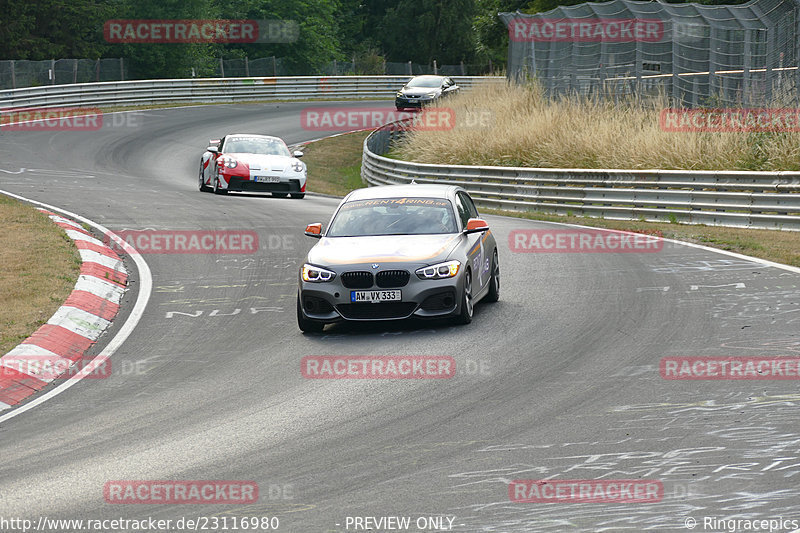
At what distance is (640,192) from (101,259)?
10.8 meters

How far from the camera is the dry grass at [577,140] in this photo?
72.1 feet

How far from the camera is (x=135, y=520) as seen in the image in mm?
5832

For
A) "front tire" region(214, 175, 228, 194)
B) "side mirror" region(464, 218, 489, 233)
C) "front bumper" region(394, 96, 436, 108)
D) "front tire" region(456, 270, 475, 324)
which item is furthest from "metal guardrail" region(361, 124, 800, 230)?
"front bumper" region(394, 96, 436, 108)

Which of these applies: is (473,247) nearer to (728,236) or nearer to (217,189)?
(728,236)

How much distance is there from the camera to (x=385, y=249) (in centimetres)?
1100

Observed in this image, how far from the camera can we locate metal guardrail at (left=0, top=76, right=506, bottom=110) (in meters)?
43.7

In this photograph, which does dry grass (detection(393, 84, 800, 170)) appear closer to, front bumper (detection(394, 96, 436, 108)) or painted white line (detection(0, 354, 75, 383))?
front bumper (detection(394, 96, 436, 108))

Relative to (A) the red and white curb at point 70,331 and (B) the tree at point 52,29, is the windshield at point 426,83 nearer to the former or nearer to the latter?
(B) the tree at point 52,29

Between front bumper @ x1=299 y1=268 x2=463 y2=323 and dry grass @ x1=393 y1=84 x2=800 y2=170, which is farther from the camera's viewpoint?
dry grass @ x1=393 y1=84 x2=800 y2=170

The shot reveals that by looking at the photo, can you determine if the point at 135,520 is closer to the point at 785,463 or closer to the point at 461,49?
the point at 785,463

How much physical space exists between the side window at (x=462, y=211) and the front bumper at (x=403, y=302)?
140 cm

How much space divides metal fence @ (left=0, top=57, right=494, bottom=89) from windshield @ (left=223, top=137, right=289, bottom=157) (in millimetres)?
17671

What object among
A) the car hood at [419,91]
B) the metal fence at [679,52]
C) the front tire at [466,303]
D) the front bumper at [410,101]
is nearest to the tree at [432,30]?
the car hood at [419,91]

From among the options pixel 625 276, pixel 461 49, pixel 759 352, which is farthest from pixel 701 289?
pixel 461 49
